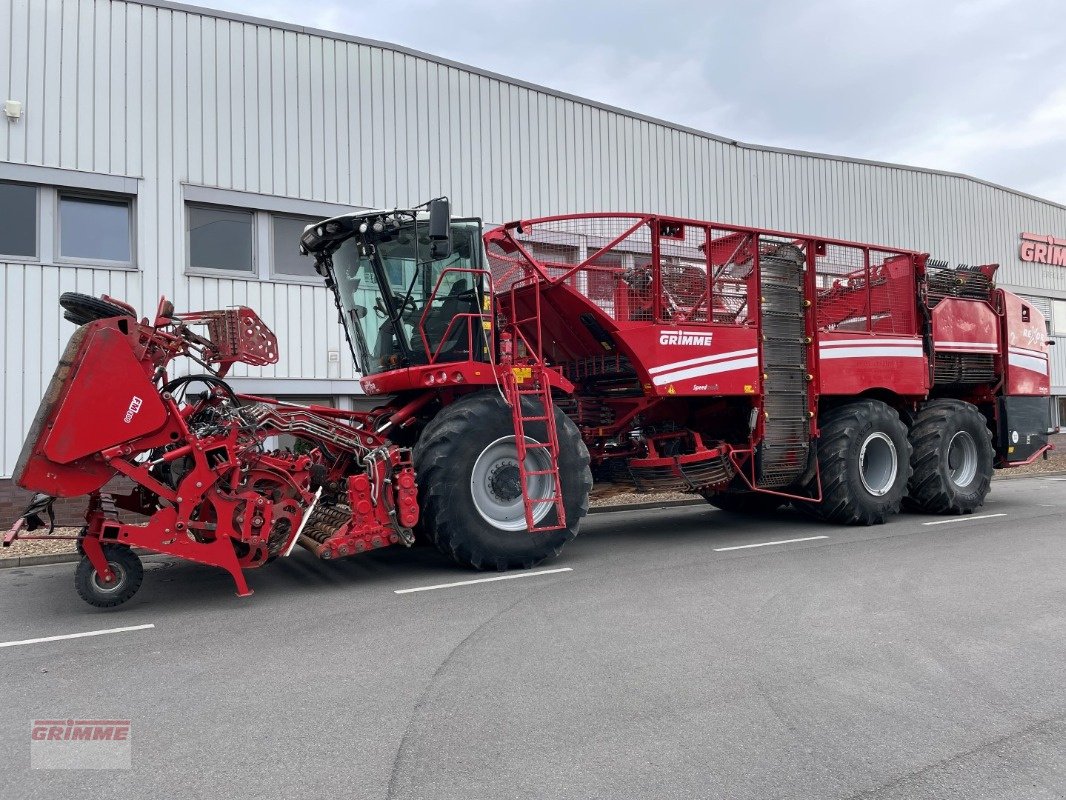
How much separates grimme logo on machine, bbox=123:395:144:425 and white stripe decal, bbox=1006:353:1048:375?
1070cm

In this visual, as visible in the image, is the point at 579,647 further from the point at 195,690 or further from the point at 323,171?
the point at 323,171

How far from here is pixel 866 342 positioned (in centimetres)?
960

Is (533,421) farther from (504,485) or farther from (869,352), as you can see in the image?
(869,352)

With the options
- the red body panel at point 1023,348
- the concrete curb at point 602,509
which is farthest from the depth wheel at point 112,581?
the red body panel at point 1023,348

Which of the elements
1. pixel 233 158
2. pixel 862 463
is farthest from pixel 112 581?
pixel 862 463

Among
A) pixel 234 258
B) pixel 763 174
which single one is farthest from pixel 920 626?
pixel 763 174

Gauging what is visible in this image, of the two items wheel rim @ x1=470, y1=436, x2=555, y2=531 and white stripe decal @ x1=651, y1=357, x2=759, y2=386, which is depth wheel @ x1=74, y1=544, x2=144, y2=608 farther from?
white stripe decal @ x1=651, y1=357, x2=759, y2=386

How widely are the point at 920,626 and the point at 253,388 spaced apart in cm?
906

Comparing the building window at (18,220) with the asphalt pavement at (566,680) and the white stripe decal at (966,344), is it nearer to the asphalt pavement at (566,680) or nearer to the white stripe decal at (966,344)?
the asphalt pavement at (566,680)

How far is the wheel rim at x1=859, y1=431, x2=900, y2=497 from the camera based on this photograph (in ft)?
31.8

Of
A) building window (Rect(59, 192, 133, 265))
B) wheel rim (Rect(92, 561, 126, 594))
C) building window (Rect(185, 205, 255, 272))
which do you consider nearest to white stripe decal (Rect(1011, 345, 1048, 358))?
building window (Rect(185, 205, 255, 272))

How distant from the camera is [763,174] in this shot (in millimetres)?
16891

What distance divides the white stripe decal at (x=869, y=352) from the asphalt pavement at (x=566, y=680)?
2808 mm

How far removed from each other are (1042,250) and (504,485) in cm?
2111
